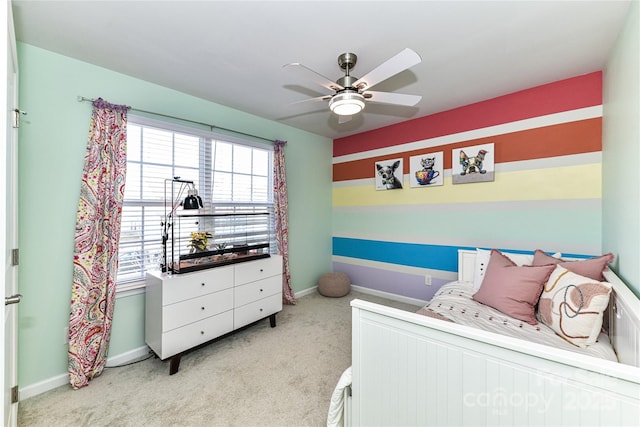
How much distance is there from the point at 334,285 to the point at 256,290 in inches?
53.4

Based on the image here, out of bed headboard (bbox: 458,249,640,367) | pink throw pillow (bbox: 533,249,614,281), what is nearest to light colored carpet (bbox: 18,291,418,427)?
bed headboard (bbox: 458,249,640,367)

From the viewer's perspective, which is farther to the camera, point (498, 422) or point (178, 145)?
point (178, 145)

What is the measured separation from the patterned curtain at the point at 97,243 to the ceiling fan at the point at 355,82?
5.08 ft

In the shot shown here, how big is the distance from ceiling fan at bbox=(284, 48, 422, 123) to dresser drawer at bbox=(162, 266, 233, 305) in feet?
5.64

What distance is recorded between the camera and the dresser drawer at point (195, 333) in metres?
2.07

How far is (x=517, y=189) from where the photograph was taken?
2723 millimetres

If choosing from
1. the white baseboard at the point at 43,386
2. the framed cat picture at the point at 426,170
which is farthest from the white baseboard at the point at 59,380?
the framed cat picture at the point at 426,170

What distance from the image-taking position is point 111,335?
2.21 meters

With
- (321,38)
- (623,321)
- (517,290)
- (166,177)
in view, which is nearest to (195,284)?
(166,177)

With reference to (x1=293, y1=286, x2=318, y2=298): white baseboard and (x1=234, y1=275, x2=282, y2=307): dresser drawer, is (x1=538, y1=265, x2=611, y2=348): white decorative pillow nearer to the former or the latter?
(x1=234, y1=275, x2=282, y2=307): dresser drawer

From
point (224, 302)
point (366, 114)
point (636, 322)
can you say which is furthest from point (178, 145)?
point (636, 322)

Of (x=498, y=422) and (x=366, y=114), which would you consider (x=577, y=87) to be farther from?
(x=498, y=422)

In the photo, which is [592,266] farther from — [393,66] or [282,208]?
[282,208]

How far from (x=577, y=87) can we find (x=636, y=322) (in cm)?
221
